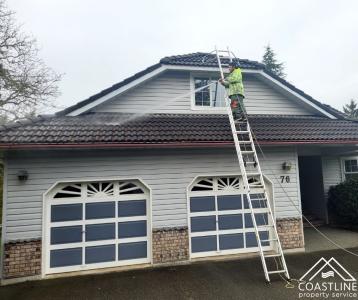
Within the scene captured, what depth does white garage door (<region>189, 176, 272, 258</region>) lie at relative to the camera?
286 inches

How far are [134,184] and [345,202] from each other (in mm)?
7979

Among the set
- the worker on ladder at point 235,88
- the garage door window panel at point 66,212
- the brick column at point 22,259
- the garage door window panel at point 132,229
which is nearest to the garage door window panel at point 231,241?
the garage door window panel at point 132,229

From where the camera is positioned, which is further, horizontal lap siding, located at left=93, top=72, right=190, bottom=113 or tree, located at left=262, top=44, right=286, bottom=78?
tree, located at left=262, top=44, right=286, bottom=78

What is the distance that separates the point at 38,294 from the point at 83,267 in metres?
1.26

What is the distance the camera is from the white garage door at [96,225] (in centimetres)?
647

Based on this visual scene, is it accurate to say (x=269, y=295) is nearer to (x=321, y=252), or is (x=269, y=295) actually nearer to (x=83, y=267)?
(x=321, y=252)

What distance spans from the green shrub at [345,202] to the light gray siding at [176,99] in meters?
3.26

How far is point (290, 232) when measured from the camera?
765 cm

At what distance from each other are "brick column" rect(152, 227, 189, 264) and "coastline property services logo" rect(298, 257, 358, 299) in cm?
280

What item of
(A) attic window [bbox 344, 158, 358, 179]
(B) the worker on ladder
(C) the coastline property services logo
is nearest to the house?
(B) the worker on ladder

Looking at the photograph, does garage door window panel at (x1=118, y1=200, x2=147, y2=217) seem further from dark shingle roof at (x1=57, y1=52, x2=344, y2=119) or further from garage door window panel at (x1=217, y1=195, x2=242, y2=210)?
dark shingle roof at (x1=57, y1=52, x2=344, y2=119)

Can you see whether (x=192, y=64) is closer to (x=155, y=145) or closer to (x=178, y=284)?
(x=155, y=145)

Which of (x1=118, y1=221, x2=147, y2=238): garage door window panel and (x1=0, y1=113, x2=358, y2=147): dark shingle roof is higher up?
(x1=0, y1=113, x2=358, y2=147): dark shingle roof

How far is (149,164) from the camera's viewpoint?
23.2ft
